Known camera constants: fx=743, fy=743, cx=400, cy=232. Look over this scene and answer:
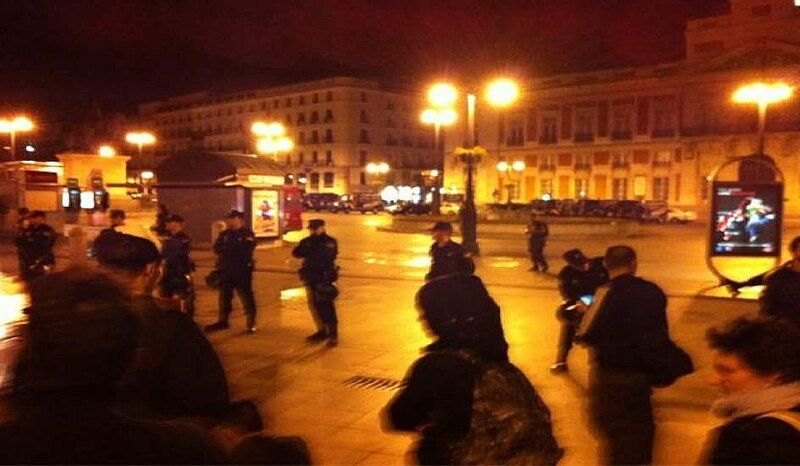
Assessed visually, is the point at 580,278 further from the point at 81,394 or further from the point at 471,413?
the point at 81,394

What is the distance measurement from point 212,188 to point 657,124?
53123 millimetres

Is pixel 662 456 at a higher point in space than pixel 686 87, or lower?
lower

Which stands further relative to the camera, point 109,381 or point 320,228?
point 320,228

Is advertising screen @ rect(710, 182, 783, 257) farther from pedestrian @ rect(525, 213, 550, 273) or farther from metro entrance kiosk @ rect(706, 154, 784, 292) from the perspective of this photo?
pedestrian @ rect(525, 213, 550, 273)

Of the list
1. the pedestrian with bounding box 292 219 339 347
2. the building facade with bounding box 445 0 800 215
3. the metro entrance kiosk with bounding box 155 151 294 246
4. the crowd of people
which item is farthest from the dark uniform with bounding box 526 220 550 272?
the building facade with bounding box 445 0 800 215

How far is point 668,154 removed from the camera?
6531cm

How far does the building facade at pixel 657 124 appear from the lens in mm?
58688

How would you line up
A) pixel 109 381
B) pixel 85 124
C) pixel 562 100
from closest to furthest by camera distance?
pixel 109 381, pixel 85 124, pixel 562 100

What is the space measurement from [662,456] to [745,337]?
3.47 metres

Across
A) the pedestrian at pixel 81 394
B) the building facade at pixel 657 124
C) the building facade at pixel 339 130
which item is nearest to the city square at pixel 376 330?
the pedestrian at pixel 81 394

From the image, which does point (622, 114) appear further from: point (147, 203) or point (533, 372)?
point (533, 372)

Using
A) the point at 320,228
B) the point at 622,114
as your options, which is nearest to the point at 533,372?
the point at 320,228

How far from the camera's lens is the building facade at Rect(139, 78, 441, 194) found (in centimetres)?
8919

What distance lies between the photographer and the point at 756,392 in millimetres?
Result: 2264
